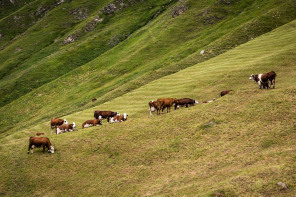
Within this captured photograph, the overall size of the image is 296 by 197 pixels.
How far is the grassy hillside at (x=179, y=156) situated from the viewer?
16.1 m

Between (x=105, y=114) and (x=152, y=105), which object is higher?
(x=152, y=105)

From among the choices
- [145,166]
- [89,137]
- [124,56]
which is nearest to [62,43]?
[124,56]

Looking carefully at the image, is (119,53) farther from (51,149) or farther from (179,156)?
(179,156)

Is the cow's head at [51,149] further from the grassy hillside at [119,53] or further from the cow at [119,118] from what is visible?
the grassy hillside at [119,53]

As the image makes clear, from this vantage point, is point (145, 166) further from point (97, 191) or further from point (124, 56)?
point (124, 56)

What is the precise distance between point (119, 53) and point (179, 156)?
73.9 m

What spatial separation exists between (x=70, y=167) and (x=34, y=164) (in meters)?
3.09

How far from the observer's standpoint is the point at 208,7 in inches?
3767

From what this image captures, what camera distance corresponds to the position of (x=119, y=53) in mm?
91438

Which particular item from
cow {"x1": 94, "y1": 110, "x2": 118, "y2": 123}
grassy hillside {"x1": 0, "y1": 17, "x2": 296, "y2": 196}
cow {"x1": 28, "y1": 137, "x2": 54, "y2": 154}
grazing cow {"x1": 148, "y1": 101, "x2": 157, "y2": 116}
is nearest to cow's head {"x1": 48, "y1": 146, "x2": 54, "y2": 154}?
cow {"x1": 28, "y1": 137, "x2": 54, "y2": 154}

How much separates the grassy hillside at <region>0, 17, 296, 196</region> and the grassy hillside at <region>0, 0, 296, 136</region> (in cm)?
2680

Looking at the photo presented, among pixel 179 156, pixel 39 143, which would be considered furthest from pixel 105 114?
pixel 179 156

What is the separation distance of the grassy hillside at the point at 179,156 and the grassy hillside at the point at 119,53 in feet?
87.9

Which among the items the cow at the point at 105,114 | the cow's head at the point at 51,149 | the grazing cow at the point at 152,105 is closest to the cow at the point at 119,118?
the cow at the point at 105,114
